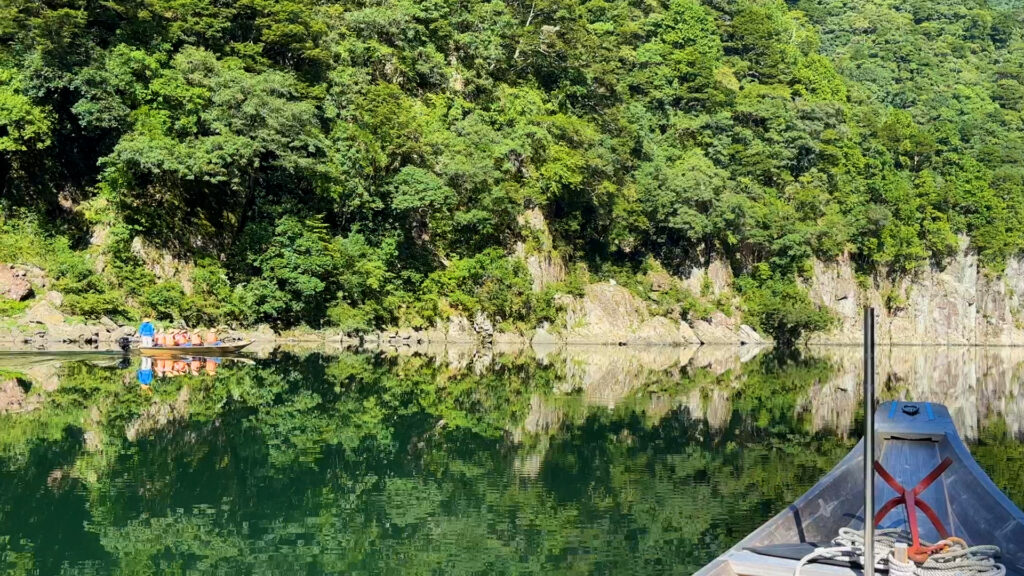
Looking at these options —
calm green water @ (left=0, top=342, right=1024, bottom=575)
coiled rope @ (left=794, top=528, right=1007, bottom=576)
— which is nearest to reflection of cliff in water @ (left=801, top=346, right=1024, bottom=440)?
calm green water @ (left=0, top=342, right=1024, bottom=575)

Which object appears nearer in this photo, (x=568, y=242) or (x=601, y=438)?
(x=601, y=438)

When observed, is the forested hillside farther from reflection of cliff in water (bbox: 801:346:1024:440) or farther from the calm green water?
reflection of cliff in water (bbox: 801:346:1024:440)

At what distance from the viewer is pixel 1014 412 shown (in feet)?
81.4

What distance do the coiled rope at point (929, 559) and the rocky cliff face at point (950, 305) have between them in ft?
188

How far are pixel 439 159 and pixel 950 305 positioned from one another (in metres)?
39.6

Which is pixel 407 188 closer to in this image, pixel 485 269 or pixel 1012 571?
pixel 485 269

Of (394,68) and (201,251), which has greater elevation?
(394,68)

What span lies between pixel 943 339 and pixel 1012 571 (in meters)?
64.9

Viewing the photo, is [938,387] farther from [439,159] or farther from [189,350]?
[189,350]

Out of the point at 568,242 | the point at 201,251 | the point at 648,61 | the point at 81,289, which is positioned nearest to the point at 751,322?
the point at 568,242

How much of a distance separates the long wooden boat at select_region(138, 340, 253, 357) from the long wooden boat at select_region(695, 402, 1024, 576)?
24.6m

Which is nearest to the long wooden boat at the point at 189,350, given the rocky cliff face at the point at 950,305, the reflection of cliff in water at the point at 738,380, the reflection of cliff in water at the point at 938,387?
the reflection of cliff in water at the point at 738,380

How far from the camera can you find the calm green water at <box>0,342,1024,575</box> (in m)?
10.7

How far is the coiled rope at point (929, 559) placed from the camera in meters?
7.87
